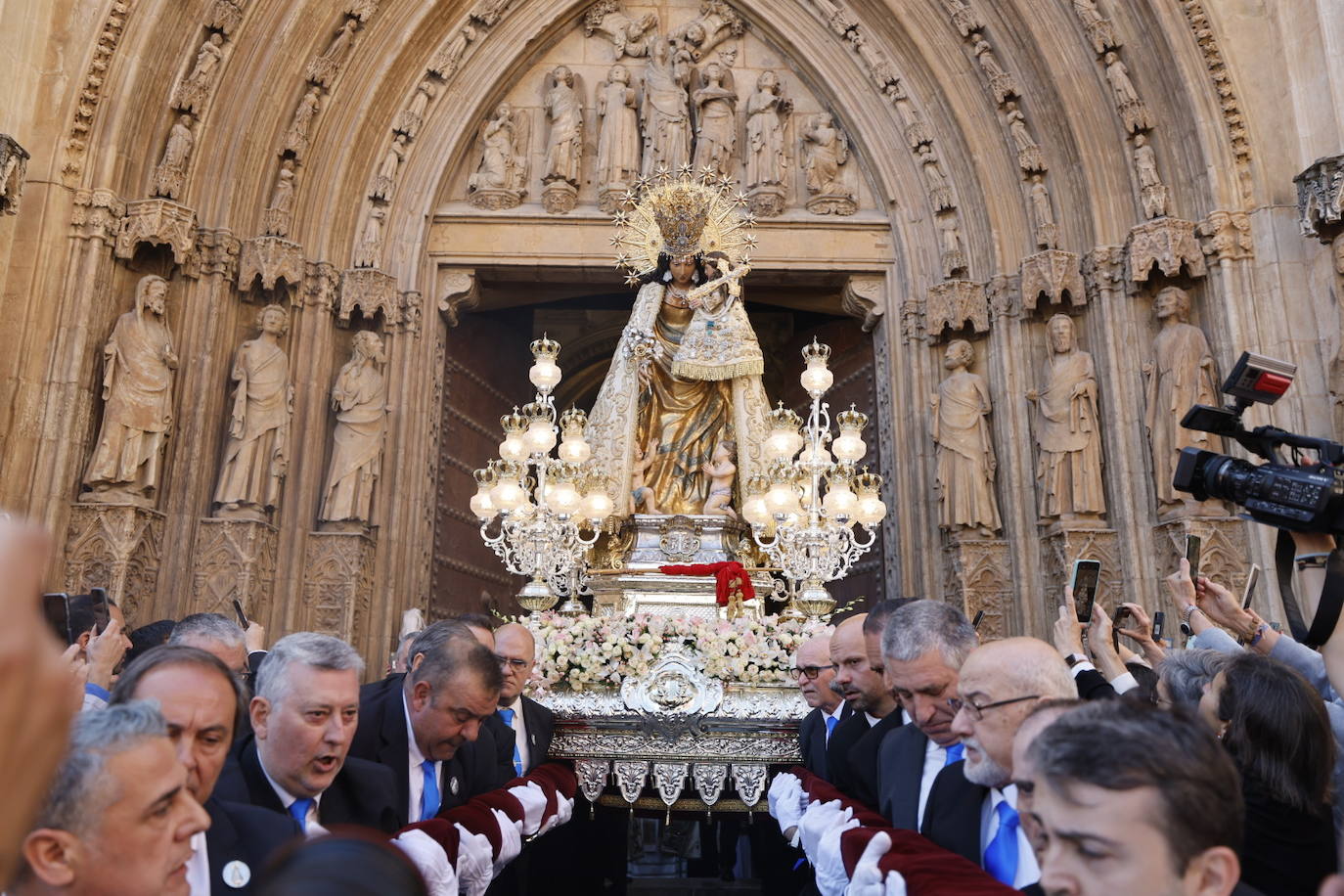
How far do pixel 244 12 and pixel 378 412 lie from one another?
419 cm

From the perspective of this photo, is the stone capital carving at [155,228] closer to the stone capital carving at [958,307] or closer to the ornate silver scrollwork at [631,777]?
the ornate silver scrollwork at [631,777]

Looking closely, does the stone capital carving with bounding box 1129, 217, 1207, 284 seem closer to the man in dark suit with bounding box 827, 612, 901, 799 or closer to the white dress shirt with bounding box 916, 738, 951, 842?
the man in dark suit with bounding box 827, 612, 901, 799

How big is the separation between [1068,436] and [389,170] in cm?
757

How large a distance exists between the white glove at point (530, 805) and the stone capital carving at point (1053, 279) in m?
Answer: 7.81

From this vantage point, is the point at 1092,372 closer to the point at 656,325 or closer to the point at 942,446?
the point at 942,446

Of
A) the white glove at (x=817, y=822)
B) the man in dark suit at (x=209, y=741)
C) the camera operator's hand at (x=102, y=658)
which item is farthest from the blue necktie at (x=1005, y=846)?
the camera operator's hand at (x=102, y=658)

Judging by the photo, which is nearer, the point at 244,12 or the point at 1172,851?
the point at 1172,851

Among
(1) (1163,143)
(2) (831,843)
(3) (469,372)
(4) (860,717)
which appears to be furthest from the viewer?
(3) (469,372)

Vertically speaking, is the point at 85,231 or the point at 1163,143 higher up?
the point at 1163,143

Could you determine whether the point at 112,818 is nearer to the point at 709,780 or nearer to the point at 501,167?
the point at 709,780

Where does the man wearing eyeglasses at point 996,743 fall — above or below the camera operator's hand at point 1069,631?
below

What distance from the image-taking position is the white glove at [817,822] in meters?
3.26

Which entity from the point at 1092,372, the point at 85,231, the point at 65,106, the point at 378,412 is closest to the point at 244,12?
the point at 65,106

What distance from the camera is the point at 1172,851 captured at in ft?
5.01
